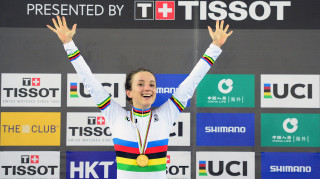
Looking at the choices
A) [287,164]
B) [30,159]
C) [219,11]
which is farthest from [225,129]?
[30,159]

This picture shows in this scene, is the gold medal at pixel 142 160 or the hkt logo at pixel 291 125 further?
the hkt logo at pixel 291 125

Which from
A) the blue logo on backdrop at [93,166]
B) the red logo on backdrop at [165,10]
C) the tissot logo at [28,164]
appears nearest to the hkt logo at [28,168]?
the tissot logo at [28,164]

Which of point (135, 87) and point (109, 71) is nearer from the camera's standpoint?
point (135, 87)

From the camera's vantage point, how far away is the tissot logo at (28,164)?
10.1ft

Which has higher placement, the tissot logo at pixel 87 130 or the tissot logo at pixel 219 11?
the tissot logo at pixel 219 11

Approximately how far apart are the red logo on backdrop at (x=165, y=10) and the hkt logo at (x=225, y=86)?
727 mm

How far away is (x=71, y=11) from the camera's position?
312 cm

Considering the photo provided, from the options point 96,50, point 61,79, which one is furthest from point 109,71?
point 61,79

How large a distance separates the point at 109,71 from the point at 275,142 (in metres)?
1.59

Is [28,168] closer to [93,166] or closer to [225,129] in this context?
[93,166]

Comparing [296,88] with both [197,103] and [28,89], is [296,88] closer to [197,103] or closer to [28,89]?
[197,103]

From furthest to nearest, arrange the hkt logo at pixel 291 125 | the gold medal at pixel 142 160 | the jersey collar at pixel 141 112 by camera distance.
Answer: the hkt logo at pixel 291 125, the jersey collar at pixel 141 112, the gold medal at pixel 142 160

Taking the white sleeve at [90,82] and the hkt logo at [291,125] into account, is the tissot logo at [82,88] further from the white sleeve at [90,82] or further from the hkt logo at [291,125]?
the hkt logo at [291,125]

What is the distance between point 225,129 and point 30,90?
1.76 meters
